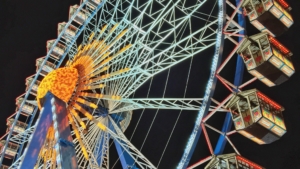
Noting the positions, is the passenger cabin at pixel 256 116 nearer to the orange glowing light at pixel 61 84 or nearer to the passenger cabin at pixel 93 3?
the orange glowing light at pixel 61 84

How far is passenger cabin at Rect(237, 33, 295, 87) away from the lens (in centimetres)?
1479

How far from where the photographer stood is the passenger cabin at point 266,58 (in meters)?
14.8

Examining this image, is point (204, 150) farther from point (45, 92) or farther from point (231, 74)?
point (45, 92)

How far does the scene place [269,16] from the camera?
50.8 feet

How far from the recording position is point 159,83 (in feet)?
93.5

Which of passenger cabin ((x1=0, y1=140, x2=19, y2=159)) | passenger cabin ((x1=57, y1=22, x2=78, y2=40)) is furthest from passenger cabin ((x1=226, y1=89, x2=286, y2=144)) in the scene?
passenger cabin ((x1=0, y1=140, x2=19, y2=159))

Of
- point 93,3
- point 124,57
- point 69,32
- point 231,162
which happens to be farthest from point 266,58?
point 69,32

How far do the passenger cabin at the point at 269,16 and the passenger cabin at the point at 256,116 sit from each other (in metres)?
2.58

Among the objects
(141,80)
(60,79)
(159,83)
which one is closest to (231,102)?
(141,80)

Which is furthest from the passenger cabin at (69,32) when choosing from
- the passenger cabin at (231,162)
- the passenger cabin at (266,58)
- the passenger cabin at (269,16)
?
the passenger cabin at (231,162)

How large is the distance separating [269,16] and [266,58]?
5.34 ft

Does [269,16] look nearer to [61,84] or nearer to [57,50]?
[61,84]

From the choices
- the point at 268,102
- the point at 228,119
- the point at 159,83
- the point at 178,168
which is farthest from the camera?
the point at 159,83

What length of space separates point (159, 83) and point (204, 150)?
16.7 feet
